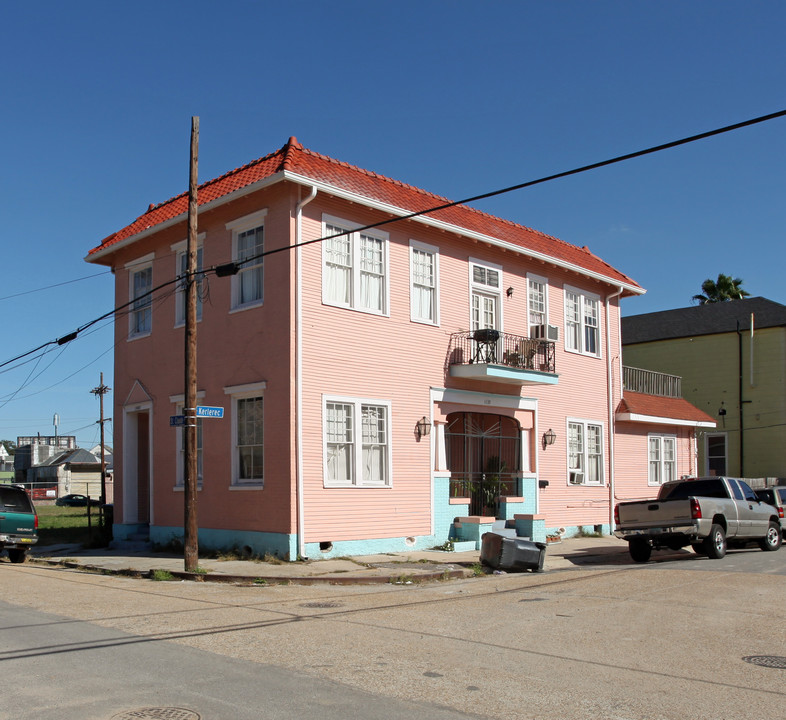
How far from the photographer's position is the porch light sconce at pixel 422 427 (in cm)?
1956

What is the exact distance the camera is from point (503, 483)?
22625mm

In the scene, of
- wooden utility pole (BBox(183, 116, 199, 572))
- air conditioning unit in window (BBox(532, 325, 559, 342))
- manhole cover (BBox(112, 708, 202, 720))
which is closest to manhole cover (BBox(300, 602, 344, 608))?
wooden utility pole (BBox(183, 116, 199, 572))

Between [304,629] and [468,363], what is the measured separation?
38.2 ft

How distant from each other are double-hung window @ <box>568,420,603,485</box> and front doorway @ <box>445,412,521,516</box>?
225cm

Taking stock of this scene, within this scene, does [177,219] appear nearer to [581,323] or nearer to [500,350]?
[500,350]

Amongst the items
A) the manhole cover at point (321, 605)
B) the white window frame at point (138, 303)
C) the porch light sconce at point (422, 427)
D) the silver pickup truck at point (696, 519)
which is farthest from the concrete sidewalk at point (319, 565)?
the white window frame at point (138, 303)

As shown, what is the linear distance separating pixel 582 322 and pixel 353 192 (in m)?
9.76

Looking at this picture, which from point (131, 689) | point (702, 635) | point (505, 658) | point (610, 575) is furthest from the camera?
point (610, 575)

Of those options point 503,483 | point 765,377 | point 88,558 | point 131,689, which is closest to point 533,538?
point 503,483

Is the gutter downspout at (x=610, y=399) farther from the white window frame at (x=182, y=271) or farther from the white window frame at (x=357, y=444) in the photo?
the white window frame at (x=182, y=271)

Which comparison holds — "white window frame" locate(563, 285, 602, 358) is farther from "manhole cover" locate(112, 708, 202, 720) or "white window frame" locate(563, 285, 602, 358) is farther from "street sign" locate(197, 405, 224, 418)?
"manhole cover" locate(112, 708, 202, 720)

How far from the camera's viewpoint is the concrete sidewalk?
14.9 meters

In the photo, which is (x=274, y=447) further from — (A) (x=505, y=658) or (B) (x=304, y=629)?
(A) (x=505, y=658)

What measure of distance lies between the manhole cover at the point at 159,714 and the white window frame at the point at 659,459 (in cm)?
2359
